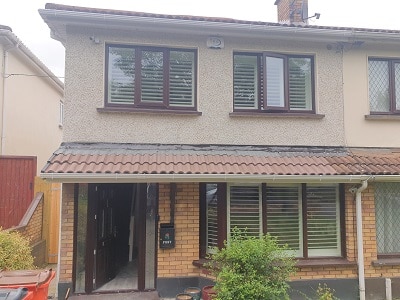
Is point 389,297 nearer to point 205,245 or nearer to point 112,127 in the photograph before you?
point 205,245

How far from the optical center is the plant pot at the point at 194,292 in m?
7.26

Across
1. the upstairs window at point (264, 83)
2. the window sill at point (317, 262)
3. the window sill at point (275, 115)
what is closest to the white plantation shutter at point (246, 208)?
the window sill at point (317, 262)

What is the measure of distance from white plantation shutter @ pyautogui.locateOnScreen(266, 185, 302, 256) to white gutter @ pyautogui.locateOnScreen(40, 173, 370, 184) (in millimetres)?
899

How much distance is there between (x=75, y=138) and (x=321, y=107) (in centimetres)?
570

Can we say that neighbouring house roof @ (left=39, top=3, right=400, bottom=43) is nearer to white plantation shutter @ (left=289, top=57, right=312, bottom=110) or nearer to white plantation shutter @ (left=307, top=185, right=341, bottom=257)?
white plantation shutter @ (left=289, top=57, right=312, bottom=110)

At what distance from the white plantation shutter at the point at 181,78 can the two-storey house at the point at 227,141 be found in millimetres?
33

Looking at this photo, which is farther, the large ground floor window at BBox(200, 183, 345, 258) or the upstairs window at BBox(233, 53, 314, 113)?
the upstairs window at BBox(233, 53, 314, 113)

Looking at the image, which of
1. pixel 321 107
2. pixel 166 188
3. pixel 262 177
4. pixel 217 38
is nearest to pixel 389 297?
pixel 262 177

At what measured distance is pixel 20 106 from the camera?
1358 cm

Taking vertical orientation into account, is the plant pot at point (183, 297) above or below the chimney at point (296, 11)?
below

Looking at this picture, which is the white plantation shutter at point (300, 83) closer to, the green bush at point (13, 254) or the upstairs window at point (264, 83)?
the upstairs window at point (264, 83)

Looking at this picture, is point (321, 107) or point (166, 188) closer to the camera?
point (166, 188)

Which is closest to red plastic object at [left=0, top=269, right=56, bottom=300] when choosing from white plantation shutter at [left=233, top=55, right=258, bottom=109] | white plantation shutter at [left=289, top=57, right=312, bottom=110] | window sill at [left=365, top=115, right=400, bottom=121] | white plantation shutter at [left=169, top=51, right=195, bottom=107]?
white plantation shutter at [left=169, top=51, right=195, bottom=107]

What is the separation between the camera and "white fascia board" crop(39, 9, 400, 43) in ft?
25.1
